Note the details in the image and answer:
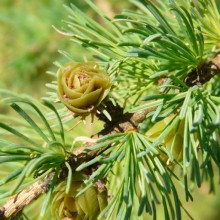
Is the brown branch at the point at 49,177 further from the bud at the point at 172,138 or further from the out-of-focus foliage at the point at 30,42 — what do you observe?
the out-of-focus foliage at the point at 30,42

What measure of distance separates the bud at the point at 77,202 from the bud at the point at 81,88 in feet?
0.23

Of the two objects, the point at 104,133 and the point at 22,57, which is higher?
the point at 22,57

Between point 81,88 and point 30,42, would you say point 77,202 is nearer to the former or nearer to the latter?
point 81,88

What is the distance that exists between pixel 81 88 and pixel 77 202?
0.11m

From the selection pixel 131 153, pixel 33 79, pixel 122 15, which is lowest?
pixel 131 153

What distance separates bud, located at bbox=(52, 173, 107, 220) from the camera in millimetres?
477

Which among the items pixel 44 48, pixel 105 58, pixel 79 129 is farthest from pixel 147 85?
pixel 44 48

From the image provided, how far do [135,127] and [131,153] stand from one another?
0.03 metres

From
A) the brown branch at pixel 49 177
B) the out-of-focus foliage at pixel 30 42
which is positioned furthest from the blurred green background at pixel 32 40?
the brown branch at pixel 49 177

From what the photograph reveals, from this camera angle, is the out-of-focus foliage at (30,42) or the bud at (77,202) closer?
the bud at (77,202)

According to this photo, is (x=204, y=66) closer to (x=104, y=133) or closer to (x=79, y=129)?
(x=104, y=133)

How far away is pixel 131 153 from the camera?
481mm

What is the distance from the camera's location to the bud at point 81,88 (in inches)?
18.7

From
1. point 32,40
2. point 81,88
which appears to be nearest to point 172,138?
point 81,88
